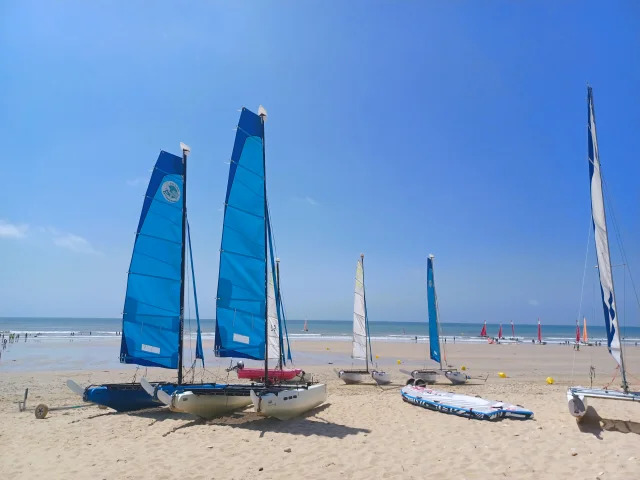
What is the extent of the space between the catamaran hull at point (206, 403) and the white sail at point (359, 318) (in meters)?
9.30

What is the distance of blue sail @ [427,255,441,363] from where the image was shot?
19189 millimetres

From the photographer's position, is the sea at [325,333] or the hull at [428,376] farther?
the sea at [325,333]

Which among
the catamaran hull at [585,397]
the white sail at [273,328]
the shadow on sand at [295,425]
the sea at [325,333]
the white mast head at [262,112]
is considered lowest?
the sea at [325,333]

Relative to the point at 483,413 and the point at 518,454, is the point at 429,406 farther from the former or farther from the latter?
the point at 518,454

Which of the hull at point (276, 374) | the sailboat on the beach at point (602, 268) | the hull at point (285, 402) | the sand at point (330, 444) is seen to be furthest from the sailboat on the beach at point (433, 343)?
the sailboat on the beach at point (602, 268)

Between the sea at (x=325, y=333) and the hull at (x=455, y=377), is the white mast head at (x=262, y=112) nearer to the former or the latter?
the hull at (x=455, y=377)

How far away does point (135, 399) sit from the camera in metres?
11.3

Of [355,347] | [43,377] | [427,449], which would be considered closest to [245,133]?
[427,449]

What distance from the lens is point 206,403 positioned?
33.1 ft

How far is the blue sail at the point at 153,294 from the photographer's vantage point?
466 inches

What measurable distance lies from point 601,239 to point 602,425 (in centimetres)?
404

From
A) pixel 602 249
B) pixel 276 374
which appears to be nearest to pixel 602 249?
pixel 602 249

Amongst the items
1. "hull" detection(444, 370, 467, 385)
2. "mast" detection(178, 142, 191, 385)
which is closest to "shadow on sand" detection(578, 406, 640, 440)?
"hull" detection(444, 370, 467, 385)

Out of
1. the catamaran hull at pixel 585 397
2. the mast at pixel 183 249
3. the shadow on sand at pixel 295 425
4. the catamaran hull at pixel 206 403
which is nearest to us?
the catamaran hull at pixel 585 397
